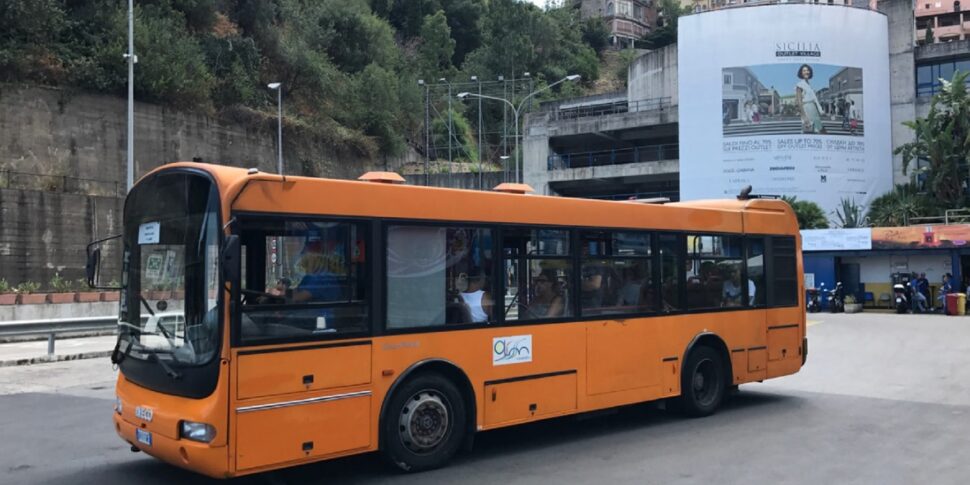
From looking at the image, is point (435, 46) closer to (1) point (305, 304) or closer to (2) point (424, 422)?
(2) point (424, 422)

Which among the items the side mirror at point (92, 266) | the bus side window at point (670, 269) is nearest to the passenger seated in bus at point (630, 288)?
the bus side window at point (670, 269)

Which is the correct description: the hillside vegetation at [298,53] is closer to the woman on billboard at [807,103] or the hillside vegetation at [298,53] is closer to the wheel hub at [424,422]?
the woman on billboard at [807,103]

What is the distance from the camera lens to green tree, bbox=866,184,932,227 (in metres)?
41.8

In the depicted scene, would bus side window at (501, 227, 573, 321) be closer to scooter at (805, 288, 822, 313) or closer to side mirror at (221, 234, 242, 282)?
side mirror at (221, 234, 242, 282)

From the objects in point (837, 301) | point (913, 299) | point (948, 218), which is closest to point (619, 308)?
point (913, 299)

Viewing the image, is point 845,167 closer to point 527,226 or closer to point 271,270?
point 527,226

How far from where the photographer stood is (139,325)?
274 inches

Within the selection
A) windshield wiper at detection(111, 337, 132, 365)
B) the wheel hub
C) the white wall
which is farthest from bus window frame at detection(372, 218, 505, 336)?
the white wall

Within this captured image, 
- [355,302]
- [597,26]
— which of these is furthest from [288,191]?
[597,26]

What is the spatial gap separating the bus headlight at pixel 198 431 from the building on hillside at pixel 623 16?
418ft

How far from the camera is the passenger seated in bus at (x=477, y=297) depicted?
7.93 m

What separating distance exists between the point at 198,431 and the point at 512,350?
3.28 metres

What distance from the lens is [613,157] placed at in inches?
2190

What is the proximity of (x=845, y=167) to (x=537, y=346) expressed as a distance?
139 ft
